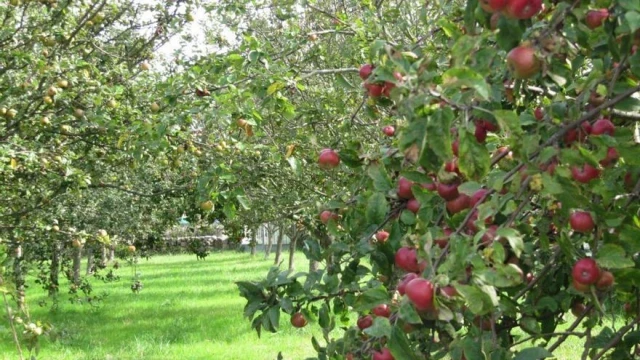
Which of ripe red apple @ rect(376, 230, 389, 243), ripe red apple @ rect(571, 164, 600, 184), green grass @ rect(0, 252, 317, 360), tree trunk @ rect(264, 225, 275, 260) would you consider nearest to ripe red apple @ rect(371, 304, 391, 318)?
ripe red apple @ rect(376, 230, 389, 243)

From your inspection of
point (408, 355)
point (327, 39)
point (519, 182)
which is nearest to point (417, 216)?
point (519, 182)

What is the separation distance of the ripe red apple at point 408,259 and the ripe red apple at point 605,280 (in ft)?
1.24

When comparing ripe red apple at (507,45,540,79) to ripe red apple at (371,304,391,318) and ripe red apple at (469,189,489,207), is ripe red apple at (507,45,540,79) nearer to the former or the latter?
ripe red apple at (469,189,489,207)

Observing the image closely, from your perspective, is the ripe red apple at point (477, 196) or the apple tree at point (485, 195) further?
the ripe red apple at point (477, 196)

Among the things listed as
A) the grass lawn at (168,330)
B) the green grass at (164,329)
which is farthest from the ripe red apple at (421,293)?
the grass lawn at (168,330)

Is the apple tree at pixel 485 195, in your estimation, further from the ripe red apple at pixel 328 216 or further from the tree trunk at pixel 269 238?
the tree trunk at pixel 269 238

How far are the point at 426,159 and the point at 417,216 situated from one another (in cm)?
41

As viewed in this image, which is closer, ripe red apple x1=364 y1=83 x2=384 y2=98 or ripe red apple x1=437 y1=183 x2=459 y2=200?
ripe red apple x1=437 y1=183 x2=459 y2=200

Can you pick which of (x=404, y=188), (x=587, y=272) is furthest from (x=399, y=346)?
(x=404, y=188)

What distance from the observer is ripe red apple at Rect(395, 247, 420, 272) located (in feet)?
5.23

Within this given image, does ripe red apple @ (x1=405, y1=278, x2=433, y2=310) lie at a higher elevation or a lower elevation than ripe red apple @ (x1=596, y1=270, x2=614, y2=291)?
higher

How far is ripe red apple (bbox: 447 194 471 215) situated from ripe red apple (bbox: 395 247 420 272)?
13 cm

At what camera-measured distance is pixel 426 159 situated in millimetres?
1277

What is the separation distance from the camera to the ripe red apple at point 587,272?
1.44 m
